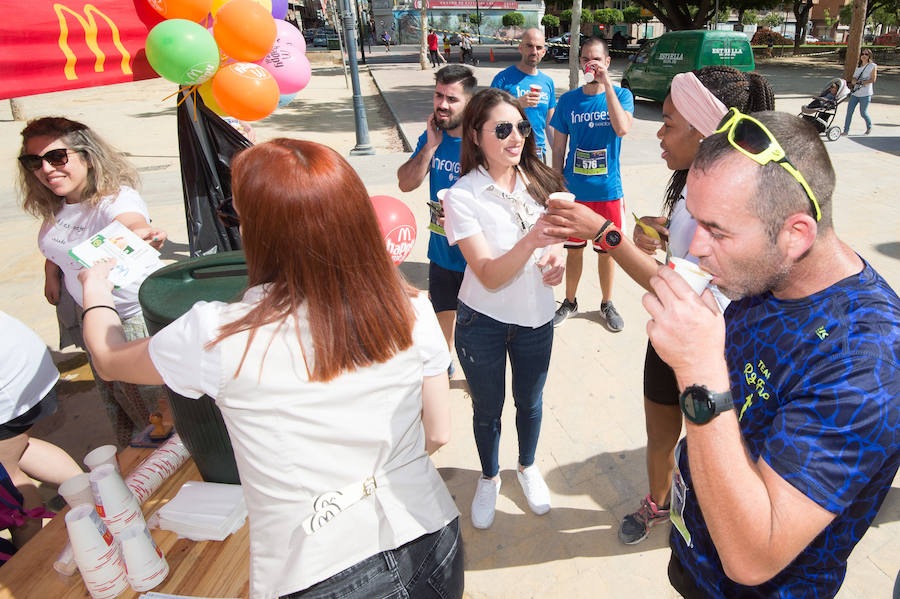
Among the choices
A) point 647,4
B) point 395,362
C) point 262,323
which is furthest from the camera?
point 647,4

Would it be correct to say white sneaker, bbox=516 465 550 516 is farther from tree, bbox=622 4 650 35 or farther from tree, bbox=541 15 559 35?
tree, bbox=622 4 650 35

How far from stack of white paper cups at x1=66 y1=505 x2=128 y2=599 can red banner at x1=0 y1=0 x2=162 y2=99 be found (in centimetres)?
220

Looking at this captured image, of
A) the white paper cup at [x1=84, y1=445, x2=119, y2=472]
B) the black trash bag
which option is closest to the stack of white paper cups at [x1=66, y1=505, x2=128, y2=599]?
the white paper cup at [x1=84, y1=445, x2=119, y2=472]

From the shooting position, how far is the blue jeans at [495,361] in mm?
2332

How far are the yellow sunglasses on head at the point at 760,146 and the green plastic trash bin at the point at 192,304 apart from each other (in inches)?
63.4

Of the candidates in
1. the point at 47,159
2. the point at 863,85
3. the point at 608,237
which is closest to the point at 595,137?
the point at 608,237

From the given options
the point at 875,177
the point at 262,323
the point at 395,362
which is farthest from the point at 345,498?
the point at 875,177

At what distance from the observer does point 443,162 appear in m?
3.27

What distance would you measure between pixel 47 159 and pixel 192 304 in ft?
4.85

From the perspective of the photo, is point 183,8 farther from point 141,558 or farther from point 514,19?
point 514,19

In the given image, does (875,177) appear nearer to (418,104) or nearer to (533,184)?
(533,184)

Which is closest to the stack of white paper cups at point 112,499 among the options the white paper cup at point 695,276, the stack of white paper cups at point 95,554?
the stack of white paper cups at point 95,554

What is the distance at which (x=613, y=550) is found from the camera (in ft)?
8.24

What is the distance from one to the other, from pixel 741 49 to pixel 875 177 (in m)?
6.75
